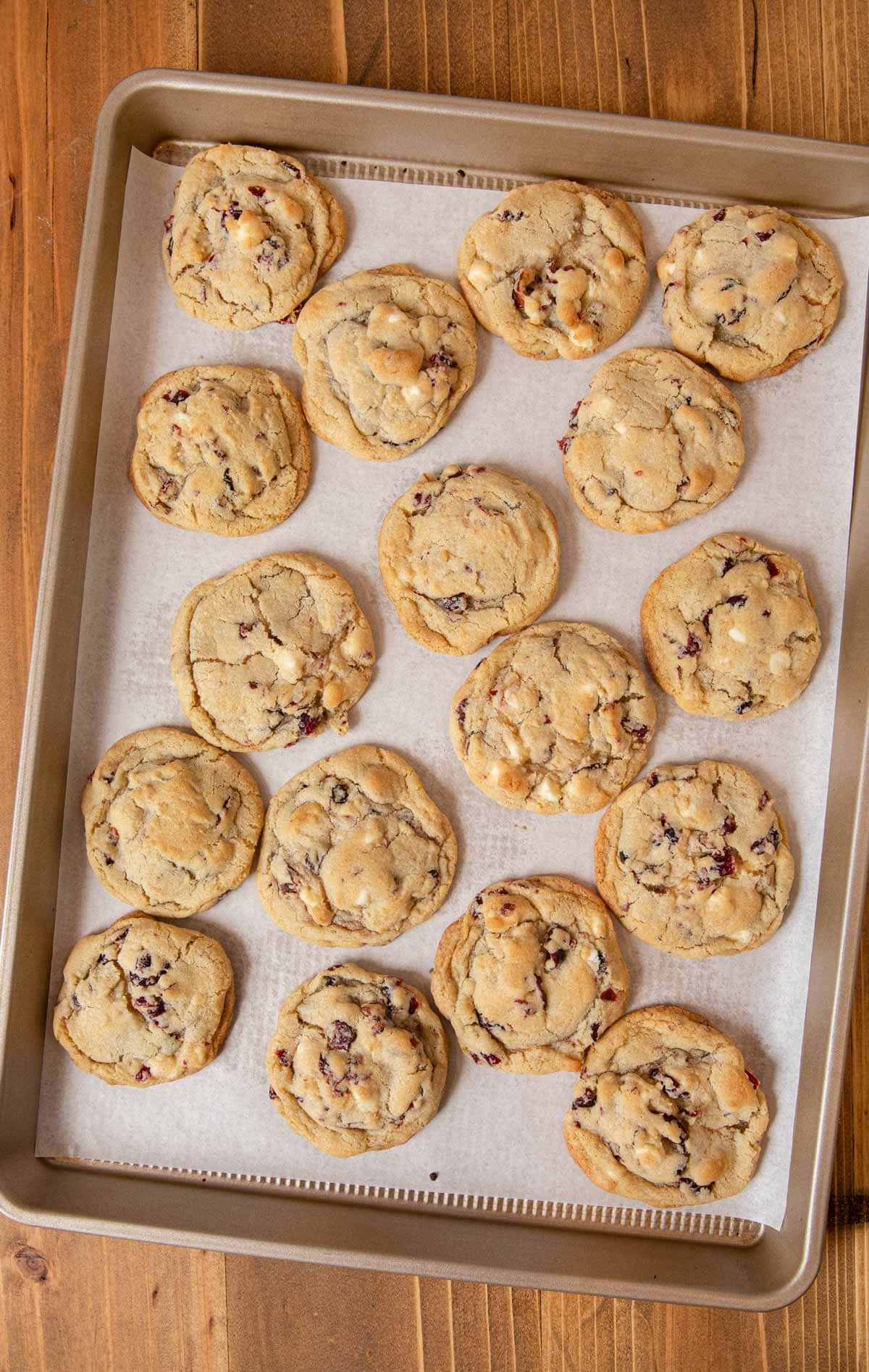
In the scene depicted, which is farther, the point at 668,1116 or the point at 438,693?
the point at 438,693

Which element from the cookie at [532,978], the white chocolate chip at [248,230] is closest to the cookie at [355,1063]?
the cookie at [532,978]

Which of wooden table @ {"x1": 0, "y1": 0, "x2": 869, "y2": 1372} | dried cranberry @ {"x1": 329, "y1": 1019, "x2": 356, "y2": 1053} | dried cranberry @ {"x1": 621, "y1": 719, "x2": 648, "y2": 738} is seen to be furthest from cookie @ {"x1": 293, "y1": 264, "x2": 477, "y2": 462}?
dried cranberry @ {"x1": 329, "y1": 1019, "x2": 356, "y2": 1053}

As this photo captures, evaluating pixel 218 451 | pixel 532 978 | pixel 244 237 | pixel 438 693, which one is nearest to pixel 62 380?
pixel 218 451

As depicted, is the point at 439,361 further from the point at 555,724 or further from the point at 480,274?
→ the point at 555,724

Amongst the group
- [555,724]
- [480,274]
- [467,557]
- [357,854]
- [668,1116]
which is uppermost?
[480,274]

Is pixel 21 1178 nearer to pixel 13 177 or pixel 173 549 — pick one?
pixel 173 549

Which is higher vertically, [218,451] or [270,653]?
[218,451]

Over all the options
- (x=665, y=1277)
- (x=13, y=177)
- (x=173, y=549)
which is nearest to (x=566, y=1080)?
(x=665, y=1277)
